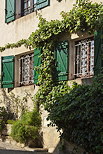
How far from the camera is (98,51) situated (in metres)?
7.94

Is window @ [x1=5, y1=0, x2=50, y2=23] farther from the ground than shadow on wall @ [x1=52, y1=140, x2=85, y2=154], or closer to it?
farther from the ground

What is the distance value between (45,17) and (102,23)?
248 cm

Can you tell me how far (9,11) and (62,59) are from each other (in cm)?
336

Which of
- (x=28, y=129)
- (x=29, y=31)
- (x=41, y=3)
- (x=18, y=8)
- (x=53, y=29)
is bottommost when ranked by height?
(x=28, y=129)

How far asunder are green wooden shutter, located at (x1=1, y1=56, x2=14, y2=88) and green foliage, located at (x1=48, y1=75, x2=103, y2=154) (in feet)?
12.3

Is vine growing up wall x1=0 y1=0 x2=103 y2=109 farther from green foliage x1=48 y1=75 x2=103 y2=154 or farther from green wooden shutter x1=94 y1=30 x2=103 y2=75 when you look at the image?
green foliage x1=48 y1=75 x2=103 y2=154

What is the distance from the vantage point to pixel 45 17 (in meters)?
9.84

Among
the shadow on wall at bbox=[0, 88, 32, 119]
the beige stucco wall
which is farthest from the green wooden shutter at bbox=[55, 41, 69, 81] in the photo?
the shadow on wall at bbox=[0, 88, 32, 119]

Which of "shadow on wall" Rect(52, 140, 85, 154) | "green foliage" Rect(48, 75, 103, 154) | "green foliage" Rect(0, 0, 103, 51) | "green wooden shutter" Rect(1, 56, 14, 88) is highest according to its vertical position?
"green foliage" Rect(0, 0, 103, 51)

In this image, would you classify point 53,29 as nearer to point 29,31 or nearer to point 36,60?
point 36,60

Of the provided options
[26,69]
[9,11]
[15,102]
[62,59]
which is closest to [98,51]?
[62,59]

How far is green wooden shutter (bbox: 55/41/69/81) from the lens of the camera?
8836 millimetres

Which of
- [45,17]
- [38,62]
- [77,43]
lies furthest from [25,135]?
[45,17]

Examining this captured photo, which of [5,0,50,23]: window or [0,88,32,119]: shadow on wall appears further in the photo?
[5,0,50,23]: window
